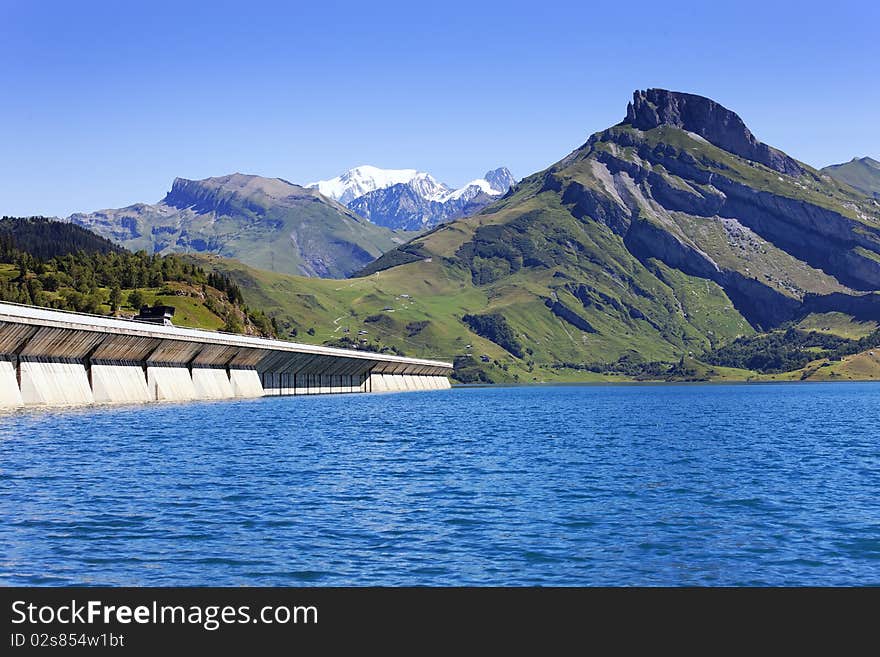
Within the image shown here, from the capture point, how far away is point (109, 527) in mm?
38969

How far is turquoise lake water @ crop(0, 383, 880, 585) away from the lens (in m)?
32.0

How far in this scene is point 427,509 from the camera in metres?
45.2

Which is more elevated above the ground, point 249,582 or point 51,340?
point 51,340

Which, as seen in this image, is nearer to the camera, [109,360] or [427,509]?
[427,509]

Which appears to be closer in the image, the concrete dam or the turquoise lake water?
the turquoise lake water

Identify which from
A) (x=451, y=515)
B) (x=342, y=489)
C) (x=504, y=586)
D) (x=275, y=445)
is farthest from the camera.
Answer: (x=275, y=445)

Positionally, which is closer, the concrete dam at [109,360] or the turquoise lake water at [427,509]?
the turquoise lake water at [427,509]

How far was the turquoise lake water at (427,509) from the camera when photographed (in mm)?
32000

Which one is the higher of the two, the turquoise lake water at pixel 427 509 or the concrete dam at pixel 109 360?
the concrete dam at pixel 109 360

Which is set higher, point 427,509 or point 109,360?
point 109,360

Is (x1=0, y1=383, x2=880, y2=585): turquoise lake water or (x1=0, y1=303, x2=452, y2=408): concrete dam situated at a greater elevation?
(x1=0, y1=303, x2=452, y2=408): concrete dam

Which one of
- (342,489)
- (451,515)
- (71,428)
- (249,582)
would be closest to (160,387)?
(71,428)
